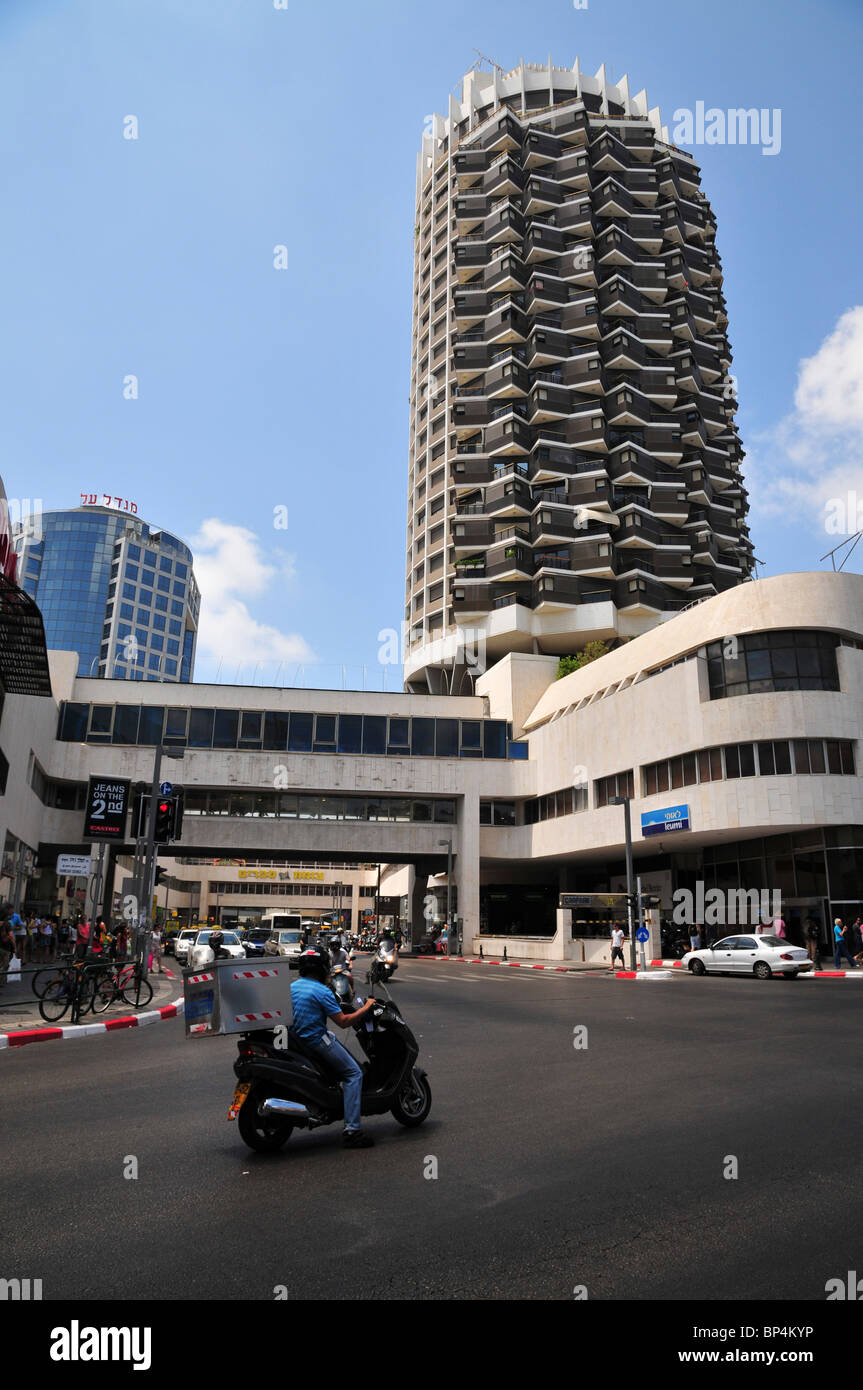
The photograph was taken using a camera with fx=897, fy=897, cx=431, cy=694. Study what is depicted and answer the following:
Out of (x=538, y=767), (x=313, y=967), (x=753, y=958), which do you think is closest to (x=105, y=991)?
(x=313, y=967)

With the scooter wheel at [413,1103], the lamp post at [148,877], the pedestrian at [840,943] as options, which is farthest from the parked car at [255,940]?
the scooter wheel at [413,1103]

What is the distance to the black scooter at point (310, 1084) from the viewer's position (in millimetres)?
6562

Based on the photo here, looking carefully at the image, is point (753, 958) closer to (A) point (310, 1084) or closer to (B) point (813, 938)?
(B) point (813, 938)

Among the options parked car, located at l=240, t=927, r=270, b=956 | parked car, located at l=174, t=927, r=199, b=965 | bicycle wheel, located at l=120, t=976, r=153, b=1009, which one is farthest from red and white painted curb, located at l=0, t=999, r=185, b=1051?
parked car, located at l=174, t=927, r=199, b=965

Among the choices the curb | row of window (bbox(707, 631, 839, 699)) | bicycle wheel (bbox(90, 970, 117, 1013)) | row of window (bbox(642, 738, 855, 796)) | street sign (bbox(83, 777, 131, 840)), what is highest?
row of window (bbox(707, 631, 839, 699))

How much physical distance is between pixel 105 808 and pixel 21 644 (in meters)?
8.74

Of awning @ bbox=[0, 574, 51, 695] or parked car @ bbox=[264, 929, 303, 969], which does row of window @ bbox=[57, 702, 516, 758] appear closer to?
parked car @ bbox=[264, 929, 303, 969]

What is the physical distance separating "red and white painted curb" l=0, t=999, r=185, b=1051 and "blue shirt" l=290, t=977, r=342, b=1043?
8.58 m

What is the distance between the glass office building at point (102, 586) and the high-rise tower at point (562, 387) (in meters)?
58.4

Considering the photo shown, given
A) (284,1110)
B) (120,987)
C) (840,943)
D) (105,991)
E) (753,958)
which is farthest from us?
(840,943)

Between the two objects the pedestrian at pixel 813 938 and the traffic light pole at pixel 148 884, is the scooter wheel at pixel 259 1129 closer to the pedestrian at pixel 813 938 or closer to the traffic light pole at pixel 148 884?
the traffic light pole at pixel 148 884

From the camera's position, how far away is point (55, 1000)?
1627cm

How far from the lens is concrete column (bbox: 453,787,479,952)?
50594 mm

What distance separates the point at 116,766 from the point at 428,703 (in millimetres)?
19239
